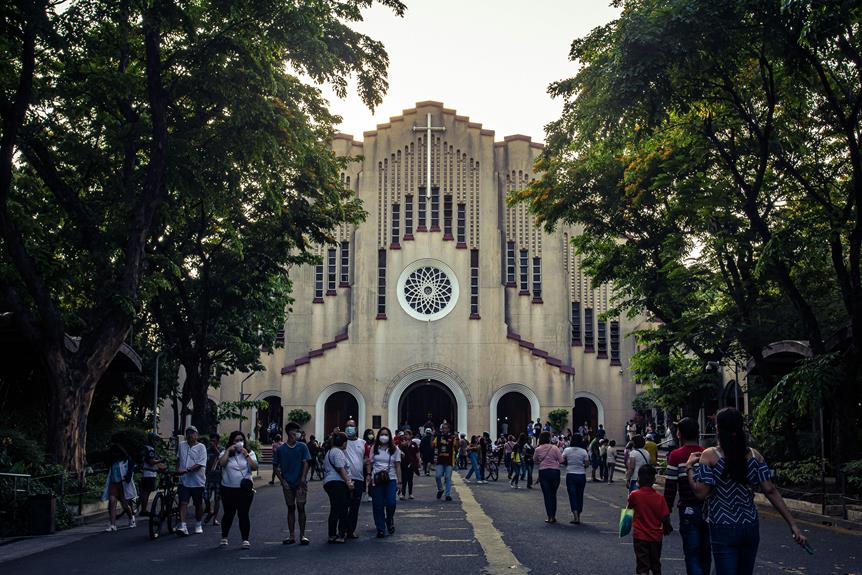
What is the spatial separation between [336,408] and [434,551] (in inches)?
1301

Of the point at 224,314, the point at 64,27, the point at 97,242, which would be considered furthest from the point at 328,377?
the point at 64,27

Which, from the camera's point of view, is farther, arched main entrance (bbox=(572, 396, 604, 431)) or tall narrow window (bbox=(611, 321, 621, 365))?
tall narrow window (bbox=(611, 321, 621, 365))

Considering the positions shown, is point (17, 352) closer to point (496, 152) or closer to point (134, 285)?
point (134, 285)

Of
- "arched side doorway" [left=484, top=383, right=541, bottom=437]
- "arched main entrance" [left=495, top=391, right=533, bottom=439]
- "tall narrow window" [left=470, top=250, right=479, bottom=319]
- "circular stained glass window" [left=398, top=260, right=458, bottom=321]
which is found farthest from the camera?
"circular stained glass window" [left=398, top=260, right=458, bottom=321]

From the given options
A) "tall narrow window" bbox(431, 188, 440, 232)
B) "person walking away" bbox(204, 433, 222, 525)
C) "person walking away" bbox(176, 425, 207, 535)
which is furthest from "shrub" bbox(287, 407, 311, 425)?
"person walking away" bbox(176, 425, 207, 535)

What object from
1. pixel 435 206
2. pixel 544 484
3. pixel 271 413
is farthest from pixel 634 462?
pixel 271 413

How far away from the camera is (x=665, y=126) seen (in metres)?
19.8

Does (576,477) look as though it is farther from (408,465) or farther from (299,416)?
(299,416)

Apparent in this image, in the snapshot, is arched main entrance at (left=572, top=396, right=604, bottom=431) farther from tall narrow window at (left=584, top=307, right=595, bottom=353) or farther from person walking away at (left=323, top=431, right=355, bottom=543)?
person walking away at (left=323, top=431, right=355, bottom=543)

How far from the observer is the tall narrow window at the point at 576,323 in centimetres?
4597

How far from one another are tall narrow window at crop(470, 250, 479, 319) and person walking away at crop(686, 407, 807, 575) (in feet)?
125

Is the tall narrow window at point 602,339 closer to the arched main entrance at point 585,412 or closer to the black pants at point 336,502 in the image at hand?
the arched main entrance at point 585,412

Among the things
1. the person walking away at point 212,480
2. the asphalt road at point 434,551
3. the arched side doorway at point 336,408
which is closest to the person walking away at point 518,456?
the asphalt road at point 434,551

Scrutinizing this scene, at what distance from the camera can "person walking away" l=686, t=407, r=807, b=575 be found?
6.05m
